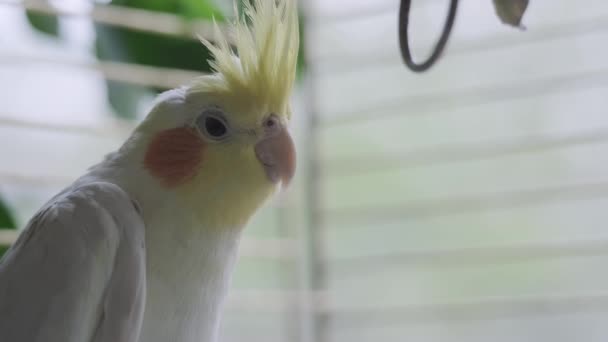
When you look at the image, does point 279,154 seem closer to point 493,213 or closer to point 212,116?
point 212,116

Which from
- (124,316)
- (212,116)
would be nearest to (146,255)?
(124,316)

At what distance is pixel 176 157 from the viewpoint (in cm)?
127

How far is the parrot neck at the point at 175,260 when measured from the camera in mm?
1210

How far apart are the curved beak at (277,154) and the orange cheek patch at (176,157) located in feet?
0.36

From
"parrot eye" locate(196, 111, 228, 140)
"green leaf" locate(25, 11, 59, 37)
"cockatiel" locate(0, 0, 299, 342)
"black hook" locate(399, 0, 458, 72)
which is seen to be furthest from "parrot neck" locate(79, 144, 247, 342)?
"green leaf" locate(25, 11, 59, 37)

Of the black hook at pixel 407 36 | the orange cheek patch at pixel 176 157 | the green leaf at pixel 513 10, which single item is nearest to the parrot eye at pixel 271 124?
the orange cheek patch at pixel 176 157

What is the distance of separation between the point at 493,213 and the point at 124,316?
1.77 m

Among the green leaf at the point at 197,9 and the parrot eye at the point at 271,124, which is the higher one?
the green leaf at the point at 197,9

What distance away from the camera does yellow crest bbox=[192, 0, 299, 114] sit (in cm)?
130

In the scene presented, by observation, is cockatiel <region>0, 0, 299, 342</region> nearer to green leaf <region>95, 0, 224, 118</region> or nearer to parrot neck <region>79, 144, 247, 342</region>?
parrot neck <region>79, 144, 247, 342</region>

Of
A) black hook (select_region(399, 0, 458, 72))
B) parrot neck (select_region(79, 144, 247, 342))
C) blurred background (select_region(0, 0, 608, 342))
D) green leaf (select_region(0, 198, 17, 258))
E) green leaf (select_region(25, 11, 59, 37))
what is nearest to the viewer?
black hook (select_region(399, 0, 458, 72))

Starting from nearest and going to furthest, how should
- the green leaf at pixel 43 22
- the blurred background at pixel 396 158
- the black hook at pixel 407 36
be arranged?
the black hook at pixel 407 36 → the green leaf at pixel 43 22 → the blurred background at pixel 396 158

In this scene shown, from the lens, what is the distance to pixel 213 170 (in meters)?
1.29

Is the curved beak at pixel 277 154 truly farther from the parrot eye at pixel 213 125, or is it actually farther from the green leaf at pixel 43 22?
the green leaf at pixel 43 22
